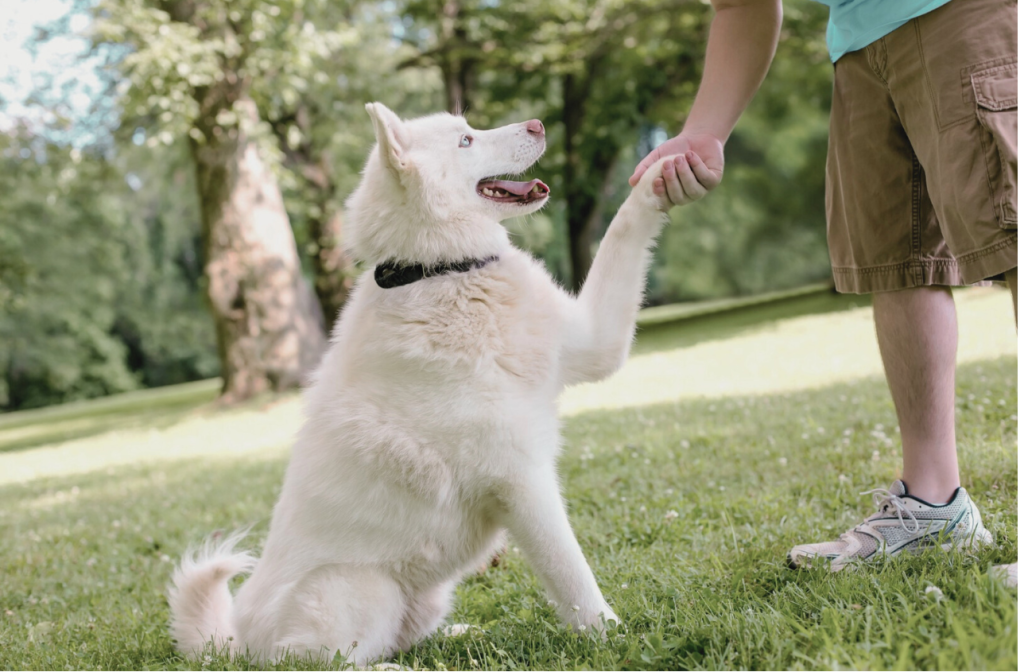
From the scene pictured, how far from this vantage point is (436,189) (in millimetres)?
2885

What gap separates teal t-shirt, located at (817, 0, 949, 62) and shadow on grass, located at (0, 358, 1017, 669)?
164cm

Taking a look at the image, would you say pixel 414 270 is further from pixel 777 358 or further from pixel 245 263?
pixel 245 263

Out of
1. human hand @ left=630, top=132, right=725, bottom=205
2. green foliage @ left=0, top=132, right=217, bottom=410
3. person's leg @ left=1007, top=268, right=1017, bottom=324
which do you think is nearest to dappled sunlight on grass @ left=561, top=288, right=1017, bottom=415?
human hand @ left=630, top=132, right=725, bottom=205

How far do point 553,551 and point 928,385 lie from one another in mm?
1462

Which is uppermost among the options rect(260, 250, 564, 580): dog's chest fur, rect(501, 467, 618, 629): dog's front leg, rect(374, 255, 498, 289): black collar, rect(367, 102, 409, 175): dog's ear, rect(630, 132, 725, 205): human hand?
rect(367, 102, 409, 175): dog's ear

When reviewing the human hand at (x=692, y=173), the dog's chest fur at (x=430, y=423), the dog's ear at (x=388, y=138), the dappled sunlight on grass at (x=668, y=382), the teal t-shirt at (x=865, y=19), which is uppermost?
the teal t-shirt at (x=865, y=19)

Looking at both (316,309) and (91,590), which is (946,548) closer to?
(91,590)

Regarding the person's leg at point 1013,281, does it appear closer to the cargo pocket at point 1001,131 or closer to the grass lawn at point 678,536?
the cargo pocket at point 1001,131

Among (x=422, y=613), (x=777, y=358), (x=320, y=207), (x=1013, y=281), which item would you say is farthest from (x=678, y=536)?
(x=320, y=207)

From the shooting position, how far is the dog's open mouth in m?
3.00

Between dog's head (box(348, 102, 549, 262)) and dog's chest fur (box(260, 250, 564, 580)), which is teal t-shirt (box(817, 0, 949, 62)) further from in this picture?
dog's chest fur (box(260, 250, 564, 580))

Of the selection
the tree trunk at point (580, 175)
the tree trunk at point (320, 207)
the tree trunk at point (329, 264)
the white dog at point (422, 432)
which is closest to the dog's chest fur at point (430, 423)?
the white dog at point (422, 432)

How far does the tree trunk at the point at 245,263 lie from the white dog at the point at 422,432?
10233mm

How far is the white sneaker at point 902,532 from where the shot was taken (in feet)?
8.85
